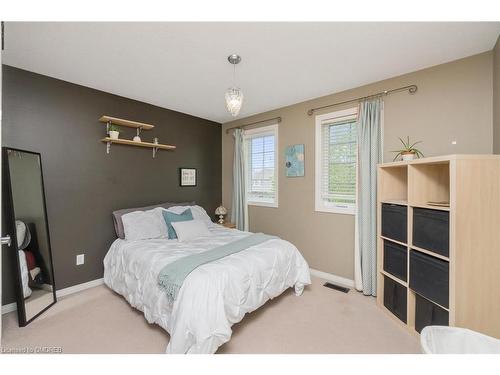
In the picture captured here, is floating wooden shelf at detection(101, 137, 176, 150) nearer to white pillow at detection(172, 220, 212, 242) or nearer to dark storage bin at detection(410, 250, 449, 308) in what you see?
white pillow at detection(172, 220, 212, 242)

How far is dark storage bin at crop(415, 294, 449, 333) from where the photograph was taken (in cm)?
180

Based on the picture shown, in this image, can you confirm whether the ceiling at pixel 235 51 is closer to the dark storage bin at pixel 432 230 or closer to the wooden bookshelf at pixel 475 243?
the wooden bookshelf at pixel 475 243

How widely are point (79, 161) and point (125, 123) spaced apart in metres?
0.74

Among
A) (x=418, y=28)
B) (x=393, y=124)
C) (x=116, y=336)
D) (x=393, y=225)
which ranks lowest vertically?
(x=116, y=336)

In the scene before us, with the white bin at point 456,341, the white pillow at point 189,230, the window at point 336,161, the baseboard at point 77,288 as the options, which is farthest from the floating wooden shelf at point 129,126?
the white bin at point 456,341

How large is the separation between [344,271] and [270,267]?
1314 millimetres

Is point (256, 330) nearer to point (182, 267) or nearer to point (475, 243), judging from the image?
point (182, 267)

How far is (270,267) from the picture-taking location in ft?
7.60

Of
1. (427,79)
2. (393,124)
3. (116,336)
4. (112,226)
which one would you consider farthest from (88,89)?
(427,79)

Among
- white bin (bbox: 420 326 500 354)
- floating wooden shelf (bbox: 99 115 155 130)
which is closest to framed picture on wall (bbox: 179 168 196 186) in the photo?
floating wooden shelf (bbox: 99 115 155 130)

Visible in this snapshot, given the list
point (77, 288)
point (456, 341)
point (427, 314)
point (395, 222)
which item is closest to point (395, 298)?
point (427, 314)

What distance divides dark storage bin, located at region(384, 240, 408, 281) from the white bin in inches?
36.6

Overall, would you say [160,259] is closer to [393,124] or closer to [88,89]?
[88,89]

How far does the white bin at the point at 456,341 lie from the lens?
1.21m
